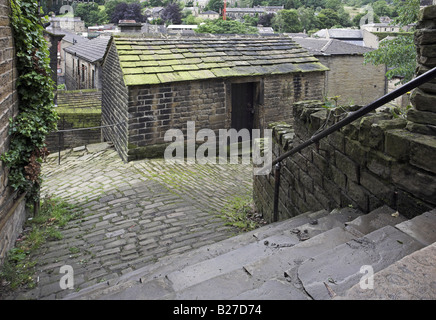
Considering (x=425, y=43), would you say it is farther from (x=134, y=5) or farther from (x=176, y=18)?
(x=176, y=18)

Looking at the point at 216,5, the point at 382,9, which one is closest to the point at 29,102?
the point at 216,5

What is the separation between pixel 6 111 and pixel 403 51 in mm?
12751

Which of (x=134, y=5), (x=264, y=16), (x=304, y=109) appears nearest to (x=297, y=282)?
(x=304, y=109)

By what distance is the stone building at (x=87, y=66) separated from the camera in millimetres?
21656

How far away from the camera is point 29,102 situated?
593 cm

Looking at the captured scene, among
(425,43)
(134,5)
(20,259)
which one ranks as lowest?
(20,259)

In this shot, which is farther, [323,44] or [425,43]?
[323,44]

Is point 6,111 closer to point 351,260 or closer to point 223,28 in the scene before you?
point 351,260

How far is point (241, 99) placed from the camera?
12500mm

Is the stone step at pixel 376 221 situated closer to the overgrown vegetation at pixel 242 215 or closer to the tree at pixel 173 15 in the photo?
the overgrown vegetation at pixel 242 215

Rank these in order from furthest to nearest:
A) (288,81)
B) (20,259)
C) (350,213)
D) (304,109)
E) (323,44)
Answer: (323,44)
(288,81)
(20,259)
(304,109)
(350,213)

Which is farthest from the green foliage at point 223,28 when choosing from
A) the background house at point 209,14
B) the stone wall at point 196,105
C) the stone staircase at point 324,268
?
the background house at point 209,14
